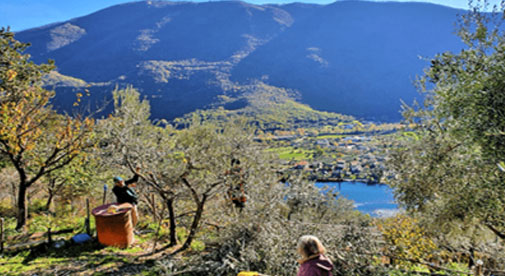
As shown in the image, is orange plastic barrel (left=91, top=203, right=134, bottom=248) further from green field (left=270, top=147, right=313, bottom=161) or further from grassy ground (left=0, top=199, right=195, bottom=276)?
green field (left=270, top=147, right=313, bottom=161)

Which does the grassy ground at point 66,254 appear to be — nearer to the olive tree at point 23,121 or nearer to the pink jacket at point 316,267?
the olive tree at point 23,121

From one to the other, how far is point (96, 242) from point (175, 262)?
327cm

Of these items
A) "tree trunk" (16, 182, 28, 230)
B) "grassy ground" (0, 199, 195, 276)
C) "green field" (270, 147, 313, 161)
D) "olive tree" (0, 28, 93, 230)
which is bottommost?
"green field" (270, 147, 313, 161)

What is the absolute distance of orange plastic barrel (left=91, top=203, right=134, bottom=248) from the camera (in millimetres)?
9398

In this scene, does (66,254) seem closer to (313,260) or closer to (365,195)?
(313,260)

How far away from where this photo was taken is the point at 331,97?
19462 centimetres

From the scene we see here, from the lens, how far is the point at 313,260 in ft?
16.8

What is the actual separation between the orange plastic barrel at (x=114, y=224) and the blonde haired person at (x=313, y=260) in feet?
21.3

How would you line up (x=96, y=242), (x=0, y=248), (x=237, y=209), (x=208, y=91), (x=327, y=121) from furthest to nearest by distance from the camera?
(x=208, y=91)
(x=327, y=121)
(x=237, y=209)
(x=96, y=242)
(x=0, y=248)

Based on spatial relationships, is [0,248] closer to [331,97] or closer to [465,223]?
[465,223]

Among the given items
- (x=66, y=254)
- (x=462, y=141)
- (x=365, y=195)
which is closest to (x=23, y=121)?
(x=66, y=254)

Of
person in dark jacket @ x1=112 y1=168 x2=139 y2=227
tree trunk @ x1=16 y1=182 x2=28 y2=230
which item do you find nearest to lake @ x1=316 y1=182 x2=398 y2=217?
person in dark jacket @ x1=112 y1=168 x2=139 y2=227

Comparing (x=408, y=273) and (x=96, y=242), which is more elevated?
(x=96, y=242)

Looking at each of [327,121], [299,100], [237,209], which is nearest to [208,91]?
[299,100]
